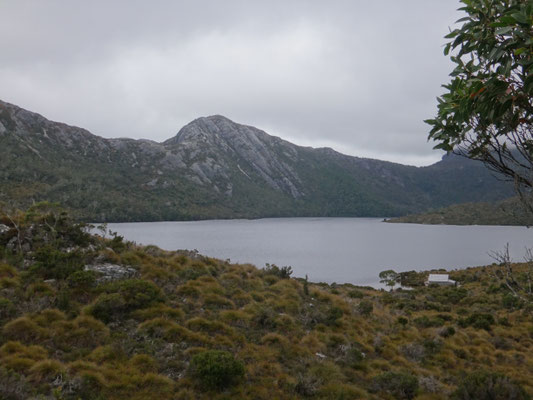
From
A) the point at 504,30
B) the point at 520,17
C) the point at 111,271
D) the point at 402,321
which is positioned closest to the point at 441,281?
the point at 402,321

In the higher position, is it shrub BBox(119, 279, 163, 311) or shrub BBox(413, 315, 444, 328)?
shrub BBox(119, 279, 163, 311)

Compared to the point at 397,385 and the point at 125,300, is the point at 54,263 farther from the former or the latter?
the point at 397,385

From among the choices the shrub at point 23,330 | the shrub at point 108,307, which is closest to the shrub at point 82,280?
the shrub at point 108,307

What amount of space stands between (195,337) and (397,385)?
641 cm

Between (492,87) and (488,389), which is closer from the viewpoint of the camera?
(492,87)

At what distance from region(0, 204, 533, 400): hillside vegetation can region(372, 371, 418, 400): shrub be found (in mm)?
35

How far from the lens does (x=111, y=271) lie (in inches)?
531

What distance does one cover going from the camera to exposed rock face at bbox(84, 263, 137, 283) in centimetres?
1303

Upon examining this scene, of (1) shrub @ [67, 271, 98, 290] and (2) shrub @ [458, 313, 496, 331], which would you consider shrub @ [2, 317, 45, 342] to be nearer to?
(1) shrub @ [67, 271, 98, 290]

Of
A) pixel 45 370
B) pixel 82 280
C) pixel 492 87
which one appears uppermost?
pixel 492 87

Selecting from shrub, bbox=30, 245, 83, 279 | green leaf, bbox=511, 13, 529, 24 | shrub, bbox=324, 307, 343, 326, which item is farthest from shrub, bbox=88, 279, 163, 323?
green leaf, bbox=511, 13, 529, 24

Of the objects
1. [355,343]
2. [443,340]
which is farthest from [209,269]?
[443,340]

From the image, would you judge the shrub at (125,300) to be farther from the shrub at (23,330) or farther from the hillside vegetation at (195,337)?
the shrub at (23,330)

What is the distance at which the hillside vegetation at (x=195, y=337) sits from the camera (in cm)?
815
